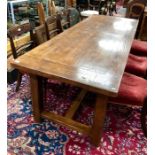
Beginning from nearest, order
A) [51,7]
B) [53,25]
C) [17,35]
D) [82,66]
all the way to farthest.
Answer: [82,66] < [17,35] < [53,25] < [51,7]

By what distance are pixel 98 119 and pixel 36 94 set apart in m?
0.62

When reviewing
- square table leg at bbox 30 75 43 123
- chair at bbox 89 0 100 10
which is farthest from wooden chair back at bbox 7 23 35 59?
chair at bbox 89 0 100 10

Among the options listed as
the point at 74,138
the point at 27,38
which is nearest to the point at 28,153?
the point at 74,138

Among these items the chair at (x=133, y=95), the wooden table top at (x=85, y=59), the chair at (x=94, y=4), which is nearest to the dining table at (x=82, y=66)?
the wooden table top at (x=85, y=59)

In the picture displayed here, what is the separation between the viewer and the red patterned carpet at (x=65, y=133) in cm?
157

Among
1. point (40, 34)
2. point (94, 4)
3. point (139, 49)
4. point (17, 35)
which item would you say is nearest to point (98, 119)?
point (40, 34)

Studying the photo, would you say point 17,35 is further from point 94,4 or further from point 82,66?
point 94,4

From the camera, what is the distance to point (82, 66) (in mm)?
1417

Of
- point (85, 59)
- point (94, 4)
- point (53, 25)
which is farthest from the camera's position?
point (94, 4)

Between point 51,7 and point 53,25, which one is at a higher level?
point 51,7
